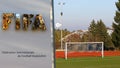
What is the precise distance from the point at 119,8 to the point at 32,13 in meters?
61.2

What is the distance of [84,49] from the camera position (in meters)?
43.8

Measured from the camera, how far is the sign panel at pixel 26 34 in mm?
6770

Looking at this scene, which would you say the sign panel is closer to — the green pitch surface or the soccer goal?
the green pitch surface

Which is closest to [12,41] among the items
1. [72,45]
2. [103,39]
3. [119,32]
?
[72,45]

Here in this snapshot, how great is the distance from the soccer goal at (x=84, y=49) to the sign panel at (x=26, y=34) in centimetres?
3600

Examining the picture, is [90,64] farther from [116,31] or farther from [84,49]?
[116,31]

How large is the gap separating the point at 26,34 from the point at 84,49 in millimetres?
37104

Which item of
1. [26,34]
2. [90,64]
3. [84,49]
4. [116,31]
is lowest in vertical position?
[90,64]

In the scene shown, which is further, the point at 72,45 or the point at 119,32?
the point at 119,32

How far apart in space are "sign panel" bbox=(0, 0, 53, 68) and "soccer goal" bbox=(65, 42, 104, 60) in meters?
36.0

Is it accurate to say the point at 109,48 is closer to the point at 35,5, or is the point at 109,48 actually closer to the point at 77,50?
the point at 77,50

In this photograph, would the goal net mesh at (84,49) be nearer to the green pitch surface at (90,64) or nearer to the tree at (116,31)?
the green pitch surface at (90,64)

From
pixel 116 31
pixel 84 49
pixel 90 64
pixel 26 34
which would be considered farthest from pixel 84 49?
pixel 26 34

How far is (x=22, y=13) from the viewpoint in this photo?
6805mm
